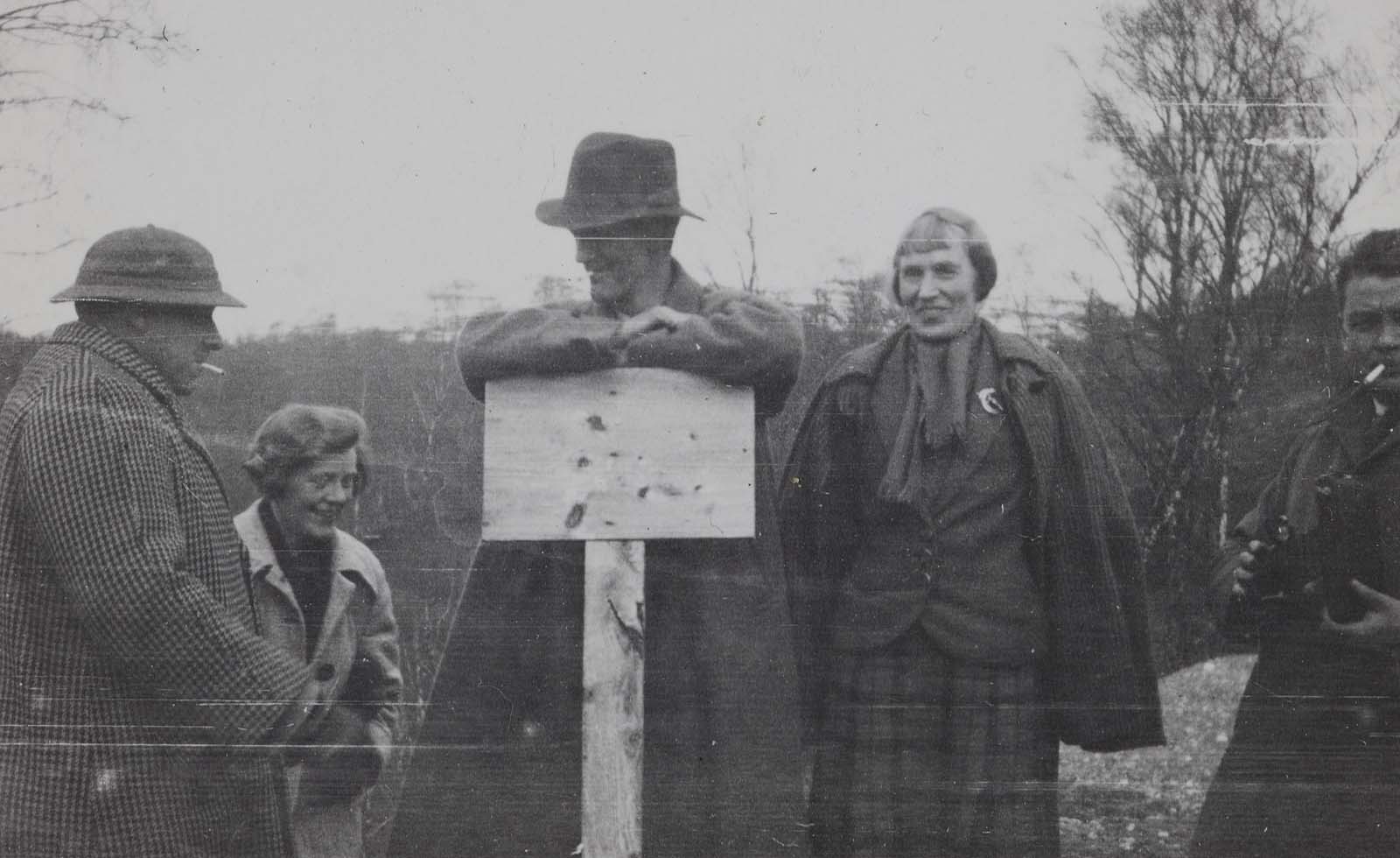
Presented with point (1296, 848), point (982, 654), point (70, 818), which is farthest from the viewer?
point (1296, 848)

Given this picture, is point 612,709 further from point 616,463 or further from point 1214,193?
point 1214,193

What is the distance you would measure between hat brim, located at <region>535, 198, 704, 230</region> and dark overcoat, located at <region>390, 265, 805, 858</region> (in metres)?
0.15

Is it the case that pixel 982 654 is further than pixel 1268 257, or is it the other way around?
pixel 1268 257

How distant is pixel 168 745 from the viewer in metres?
2.64

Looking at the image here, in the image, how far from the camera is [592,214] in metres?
2.88

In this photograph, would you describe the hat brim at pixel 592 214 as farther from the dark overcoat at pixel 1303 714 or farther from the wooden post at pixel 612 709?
the dark overcoat at pixel 1303 714

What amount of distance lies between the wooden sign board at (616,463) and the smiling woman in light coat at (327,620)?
35cm

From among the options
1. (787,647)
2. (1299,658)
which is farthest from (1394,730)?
(787,647)

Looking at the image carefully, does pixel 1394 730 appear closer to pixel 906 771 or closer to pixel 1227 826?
pixel 1227 826

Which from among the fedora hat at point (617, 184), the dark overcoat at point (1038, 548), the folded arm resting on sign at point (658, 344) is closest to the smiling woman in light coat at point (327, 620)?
the folded arm resting on sign at point (658, 344)

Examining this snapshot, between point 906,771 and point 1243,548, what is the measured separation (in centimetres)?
90

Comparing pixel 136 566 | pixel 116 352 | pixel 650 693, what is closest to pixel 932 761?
pixel 650 693

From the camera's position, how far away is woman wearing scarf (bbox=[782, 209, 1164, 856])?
9.07 ft

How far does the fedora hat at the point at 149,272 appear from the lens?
2.71 meters
